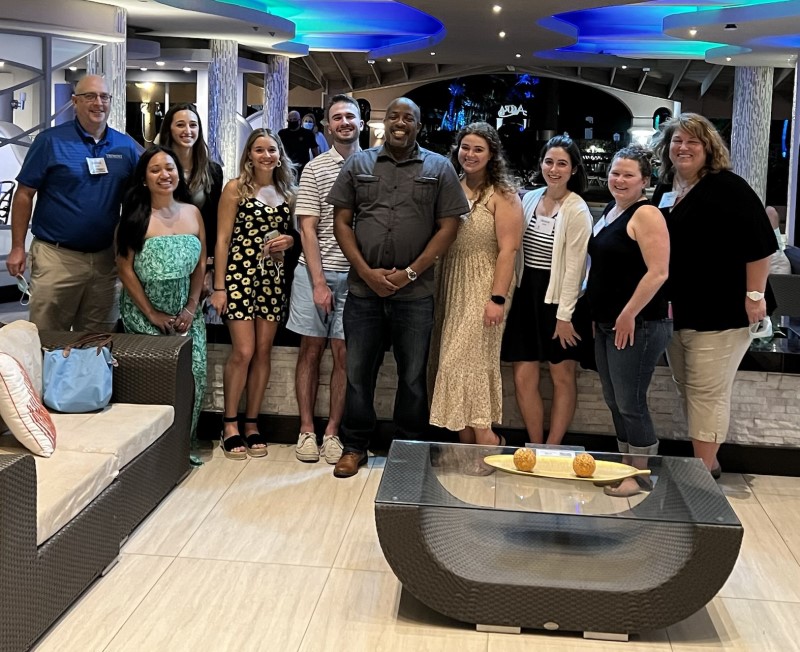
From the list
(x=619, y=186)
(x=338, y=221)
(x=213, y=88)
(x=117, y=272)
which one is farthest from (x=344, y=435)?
(x=213, y=88)

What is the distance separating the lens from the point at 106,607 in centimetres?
315

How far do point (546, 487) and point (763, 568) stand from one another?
3.55ft

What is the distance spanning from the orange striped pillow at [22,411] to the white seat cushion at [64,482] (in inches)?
1.9

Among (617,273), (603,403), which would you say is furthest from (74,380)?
(603,403)

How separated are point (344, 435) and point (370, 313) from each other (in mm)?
633

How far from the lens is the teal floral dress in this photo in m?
4.39

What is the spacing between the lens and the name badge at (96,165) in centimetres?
459

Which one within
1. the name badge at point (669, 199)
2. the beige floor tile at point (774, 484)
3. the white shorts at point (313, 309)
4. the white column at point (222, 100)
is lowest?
the beige floor tile at point (774, 484)

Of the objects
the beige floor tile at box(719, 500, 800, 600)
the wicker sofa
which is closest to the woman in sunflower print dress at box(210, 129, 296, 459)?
the wicker sofa

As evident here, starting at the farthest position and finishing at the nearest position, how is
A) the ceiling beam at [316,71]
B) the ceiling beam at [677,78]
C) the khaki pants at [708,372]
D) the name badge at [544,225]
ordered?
the ceiling beam at [316,71] < the ceiling beam at [677,78] < the name badge at [544,225] < the khaki pants at [708,372]

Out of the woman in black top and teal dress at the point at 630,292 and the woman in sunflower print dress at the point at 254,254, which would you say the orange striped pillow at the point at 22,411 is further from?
the woman in black top and teal dress at the point at 630,292

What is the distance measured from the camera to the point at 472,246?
14.2 feet

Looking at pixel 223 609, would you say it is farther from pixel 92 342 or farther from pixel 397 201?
pixel 397 201

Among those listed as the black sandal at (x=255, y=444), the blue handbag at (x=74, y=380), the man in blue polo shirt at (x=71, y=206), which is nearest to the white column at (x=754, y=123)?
the black sandal at (x=255, y=444)
